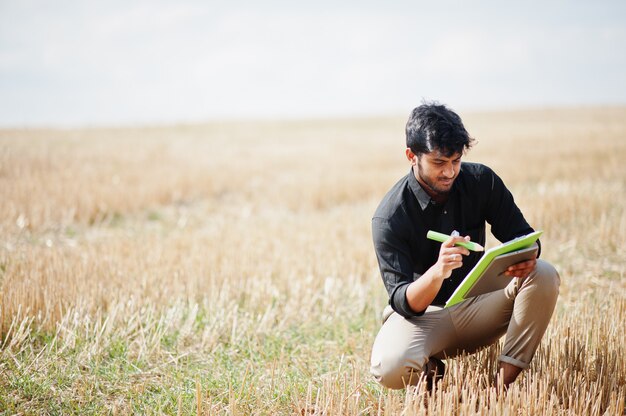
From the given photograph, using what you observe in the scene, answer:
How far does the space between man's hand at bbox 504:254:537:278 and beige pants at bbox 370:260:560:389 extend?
0.08m

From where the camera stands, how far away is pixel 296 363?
4.21 meters

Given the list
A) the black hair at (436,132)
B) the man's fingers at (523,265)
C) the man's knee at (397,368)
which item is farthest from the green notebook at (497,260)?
the black hair at (436,132)

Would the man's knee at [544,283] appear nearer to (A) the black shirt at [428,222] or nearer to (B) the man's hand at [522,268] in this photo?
(B) the man's hand at [522,268]

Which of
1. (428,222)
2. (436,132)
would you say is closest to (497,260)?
(428,222)

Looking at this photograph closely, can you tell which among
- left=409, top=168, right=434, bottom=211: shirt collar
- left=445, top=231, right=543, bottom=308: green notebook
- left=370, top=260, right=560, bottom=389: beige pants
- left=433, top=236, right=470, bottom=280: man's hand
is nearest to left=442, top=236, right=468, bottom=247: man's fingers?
left=433, top=236, right=470, bottom=280: man's hand

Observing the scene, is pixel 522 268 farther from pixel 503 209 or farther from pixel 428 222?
pixel 428 222

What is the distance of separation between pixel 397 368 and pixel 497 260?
90 cm

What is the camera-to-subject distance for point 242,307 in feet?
17.9

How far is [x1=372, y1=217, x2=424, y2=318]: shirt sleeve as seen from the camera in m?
3.18

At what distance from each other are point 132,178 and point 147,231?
535cm

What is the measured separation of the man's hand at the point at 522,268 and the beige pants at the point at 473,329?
0.08 metres

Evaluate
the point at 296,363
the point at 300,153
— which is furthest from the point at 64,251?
the point at 300,153

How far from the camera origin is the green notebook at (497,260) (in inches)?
113

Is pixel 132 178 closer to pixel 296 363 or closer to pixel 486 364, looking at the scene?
pixel 296 363
